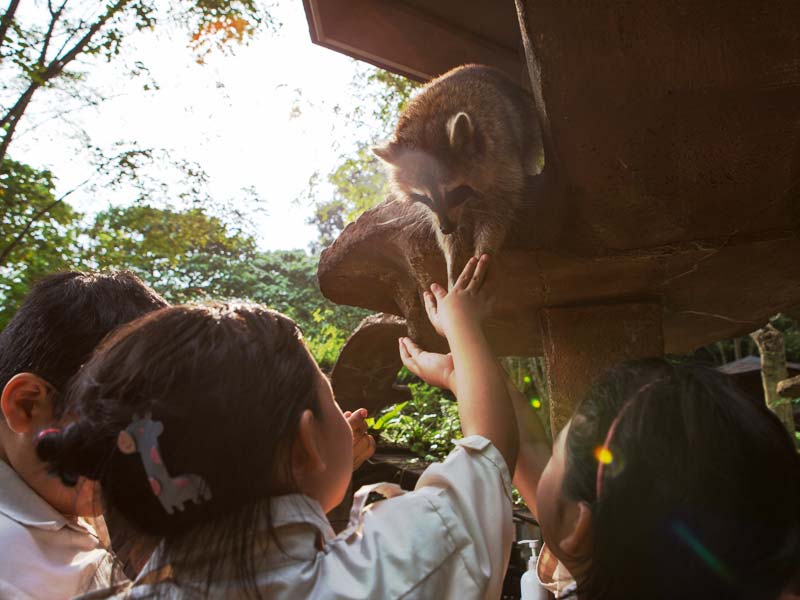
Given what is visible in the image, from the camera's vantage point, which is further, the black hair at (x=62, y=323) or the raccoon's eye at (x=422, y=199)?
the raccoon's eye at (x=422, y=199)

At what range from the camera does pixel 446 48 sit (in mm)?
3898

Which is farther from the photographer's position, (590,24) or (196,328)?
(590,24)

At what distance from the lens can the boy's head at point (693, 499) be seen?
1.10m

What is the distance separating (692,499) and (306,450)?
67cm

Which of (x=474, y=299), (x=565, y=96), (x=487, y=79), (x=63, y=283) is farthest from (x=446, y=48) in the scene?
(x=63, y=283)

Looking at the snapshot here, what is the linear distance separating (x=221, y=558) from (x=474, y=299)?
0.94 meters

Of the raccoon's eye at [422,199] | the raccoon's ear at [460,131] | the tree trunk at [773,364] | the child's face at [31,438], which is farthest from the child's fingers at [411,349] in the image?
the tree trunk at [773,364]

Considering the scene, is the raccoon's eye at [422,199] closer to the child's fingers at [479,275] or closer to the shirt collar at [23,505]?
the child's fingers at [479,275]

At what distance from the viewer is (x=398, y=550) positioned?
103 cm

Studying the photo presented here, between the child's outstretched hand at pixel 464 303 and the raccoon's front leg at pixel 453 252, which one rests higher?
the raccoon's front leg at pixel 453 252

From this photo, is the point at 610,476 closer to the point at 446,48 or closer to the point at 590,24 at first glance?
the point at 590,24

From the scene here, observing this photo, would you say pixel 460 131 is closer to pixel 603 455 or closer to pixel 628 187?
pixel 628 187

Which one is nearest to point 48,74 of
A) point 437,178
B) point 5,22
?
point 5,22

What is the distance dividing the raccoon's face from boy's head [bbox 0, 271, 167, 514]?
137 centimetres
